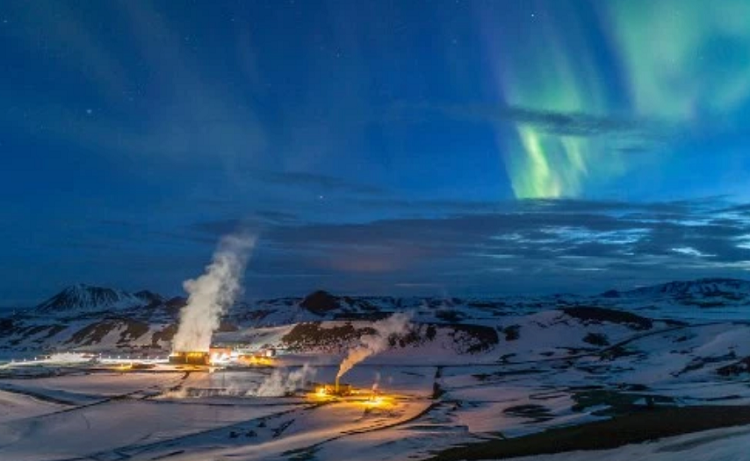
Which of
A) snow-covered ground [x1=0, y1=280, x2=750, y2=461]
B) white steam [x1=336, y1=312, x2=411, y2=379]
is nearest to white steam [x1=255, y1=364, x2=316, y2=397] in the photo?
snow-covered ground [x1=0, y1=280, x2=750, y2=461]

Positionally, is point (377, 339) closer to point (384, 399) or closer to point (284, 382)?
point (284, 382)

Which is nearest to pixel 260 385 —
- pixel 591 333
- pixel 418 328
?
pixel 418 328

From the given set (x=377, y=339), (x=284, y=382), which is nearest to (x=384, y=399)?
(x=284, y=382)

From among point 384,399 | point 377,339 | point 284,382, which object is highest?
point 377,339

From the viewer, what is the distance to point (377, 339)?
173625 millimetres

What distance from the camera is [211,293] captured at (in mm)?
171000

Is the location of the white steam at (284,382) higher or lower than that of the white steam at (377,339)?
lower

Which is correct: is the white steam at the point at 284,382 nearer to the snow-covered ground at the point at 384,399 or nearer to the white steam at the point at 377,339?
the snow-covered ground at the point at 384,399

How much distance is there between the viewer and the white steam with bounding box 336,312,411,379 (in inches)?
6025

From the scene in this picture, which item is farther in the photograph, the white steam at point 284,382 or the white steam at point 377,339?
the white steam at point 377,339

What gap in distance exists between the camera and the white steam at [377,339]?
502 ft

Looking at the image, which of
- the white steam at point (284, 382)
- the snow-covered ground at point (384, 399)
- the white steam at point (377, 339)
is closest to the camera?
the snow-covered ground at point (384, 399)

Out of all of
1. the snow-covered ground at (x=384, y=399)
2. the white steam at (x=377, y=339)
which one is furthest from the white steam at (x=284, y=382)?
the white steam at (x=377, y=339)

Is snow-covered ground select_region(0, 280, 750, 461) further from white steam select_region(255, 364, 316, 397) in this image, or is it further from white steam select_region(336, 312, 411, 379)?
white steam select_region(336, 312, 411, 379)
